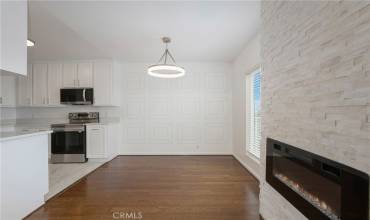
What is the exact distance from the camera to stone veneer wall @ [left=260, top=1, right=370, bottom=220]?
1.00m

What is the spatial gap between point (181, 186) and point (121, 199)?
93cm

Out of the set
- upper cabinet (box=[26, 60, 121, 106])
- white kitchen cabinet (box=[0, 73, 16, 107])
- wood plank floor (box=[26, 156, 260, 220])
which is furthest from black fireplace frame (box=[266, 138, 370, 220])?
white kitchen cabinet (box=[0, 73, 16, 107])

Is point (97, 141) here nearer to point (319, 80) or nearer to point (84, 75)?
point (84, 75)

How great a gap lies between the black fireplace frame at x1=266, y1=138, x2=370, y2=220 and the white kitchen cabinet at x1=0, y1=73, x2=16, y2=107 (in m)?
6.06

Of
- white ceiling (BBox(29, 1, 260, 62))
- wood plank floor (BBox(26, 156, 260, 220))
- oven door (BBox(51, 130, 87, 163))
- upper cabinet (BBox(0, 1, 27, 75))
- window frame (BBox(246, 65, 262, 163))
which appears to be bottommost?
wood plank floor (BBox(26, 156, 260, 220))

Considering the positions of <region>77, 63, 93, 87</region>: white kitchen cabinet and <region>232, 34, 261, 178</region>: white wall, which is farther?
<region>77, 63, 93, 87</region>: white kitchen cabinet

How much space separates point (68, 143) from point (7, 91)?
2174 mm

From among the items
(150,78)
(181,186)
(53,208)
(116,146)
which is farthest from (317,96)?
(116,146)

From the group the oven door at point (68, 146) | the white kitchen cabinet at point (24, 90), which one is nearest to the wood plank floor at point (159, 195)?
the oven door at point (68, 146)

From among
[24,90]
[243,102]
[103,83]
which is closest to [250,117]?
[243,102]

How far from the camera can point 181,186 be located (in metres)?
3.07

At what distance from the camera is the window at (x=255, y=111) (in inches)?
146

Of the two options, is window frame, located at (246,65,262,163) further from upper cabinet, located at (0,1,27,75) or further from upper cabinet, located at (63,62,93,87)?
upper cabinet, located at (63,62,93,87)

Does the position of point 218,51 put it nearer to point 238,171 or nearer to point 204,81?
point 204,81
